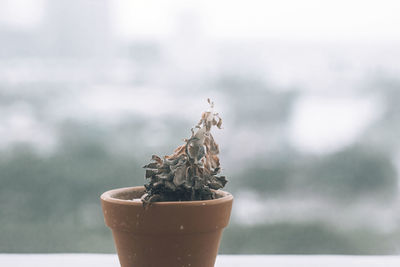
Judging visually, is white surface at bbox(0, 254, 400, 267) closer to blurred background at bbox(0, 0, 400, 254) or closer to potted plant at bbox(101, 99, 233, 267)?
potted plant at bbox(101, 99, 233, 267)

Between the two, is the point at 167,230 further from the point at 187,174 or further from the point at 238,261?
the point at 238,261

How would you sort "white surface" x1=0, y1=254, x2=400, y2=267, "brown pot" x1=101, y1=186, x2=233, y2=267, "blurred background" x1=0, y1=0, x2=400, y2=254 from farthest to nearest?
"blurred background" x1=0, y1=0, x2=400, y2=254 → "white surface" x1=0, y1=254, x2=400, y2=267 → "brown pot" x1=101, y1=186, x2=233, y2=267

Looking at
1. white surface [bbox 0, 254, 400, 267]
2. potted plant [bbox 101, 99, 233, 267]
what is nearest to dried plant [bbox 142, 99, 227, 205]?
potted plant [bbox 101, 99, 233, 267]

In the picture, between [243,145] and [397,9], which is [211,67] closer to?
[243,145]

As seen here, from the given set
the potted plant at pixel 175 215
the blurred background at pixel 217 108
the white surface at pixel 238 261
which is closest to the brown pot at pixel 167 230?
the potted plant at pixel 175 215

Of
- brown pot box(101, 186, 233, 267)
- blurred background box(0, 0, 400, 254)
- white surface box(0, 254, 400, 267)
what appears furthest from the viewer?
blurred background box(0, 0, 400, 254)

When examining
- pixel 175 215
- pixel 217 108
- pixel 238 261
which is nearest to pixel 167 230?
pixel 175 215

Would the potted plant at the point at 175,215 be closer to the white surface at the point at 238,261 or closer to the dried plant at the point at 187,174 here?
the dried plant at the point at 187,174
